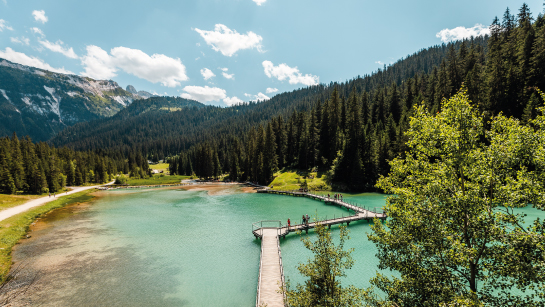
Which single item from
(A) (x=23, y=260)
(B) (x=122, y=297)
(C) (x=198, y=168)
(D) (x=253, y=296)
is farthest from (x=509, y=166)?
(C) (x=198, y=168)

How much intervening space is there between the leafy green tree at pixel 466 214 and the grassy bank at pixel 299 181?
190 ft

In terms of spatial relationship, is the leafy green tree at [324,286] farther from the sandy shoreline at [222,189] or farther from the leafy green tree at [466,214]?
the sandy shoreline at [222,189]

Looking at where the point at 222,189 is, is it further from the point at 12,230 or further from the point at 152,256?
the point at 152,256

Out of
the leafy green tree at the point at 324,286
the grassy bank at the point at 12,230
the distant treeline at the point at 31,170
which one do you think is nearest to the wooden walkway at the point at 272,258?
the leafy green tree at the point at 324,286

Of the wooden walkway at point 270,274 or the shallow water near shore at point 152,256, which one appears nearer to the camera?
the wooden walkway at point 270,274

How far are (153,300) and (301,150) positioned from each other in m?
74.8

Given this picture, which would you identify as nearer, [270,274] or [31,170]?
[270,274]

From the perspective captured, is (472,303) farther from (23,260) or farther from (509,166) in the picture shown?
(23,260)

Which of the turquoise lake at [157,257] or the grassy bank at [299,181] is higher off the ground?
the grassy bank at [299,181]

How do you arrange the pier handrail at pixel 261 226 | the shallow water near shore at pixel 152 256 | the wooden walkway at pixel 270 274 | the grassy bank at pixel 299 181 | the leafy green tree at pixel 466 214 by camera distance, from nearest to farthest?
1. the leafy green tree at pixel 466 214
2. the wooden walkway at pixel 270 274
3. the shallow water near shore at pixel 152 256
4. the pier handrail at pixel 261 226
5. the grassy bank at pixel 299 181

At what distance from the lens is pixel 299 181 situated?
7625 centimetres

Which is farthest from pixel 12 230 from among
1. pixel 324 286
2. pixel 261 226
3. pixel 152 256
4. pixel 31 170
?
pixel 324 286

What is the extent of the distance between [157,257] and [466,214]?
29932 mm

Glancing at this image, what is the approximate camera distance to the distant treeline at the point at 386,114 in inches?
2189
